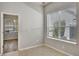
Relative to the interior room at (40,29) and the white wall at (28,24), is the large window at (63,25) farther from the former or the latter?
the white wall at (28,24)

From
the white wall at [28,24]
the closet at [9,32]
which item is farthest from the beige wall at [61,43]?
the closet at [9,32]

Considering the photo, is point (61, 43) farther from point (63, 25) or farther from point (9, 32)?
point (9, 32)

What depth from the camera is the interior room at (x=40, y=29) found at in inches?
48.1

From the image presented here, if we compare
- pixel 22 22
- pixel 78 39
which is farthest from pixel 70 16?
pixel 22 22

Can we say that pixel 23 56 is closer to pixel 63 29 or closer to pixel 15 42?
pixel 15 42

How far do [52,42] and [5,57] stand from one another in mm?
855

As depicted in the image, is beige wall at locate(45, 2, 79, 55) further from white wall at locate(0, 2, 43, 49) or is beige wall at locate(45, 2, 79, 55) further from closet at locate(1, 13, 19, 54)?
closet at locate(1, 13, 19, 54)

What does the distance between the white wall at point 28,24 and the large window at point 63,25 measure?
20 centimetres

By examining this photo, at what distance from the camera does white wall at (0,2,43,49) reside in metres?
1.22

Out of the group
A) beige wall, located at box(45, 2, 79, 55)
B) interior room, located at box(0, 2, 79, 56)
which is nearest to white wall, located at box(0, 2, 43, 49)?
interior room, located at box(0, 2, 79, 56)

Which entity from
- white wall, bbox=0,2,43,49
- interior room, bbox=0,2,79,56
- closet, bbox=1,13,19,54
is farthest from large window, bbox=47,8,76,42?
closet, bbox=1,13,19,54

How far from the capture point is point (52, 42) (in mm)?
1294

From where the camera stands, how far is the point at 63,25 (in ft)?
4.12

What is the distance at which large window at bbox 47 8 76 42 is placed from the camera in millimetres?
1244
